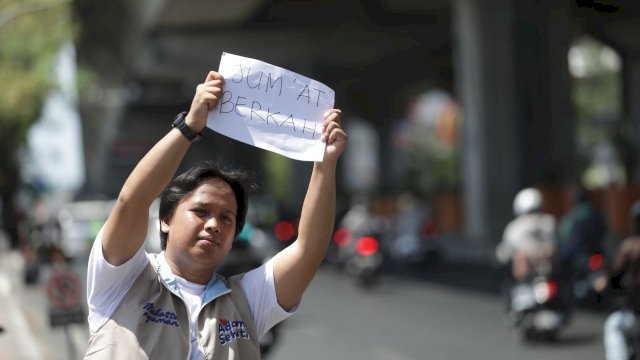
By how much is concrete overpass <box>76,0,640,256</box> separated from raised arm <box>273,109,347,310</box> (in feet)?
24.8

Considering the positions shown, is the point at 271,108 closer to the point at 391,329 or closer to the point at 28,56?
the point at 391,329

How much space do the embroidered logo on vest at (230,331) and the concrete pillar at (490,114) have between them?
2823 centimetres

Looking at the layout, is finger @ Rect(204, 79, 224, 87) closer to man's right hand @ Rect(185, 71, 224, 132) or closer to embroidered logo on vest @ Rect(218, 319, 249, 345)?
man's right hand @ Rect(185, 71, 224, 132)

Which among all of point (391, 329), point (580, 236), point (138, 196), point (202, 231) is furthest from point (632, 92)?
point (138, 196)

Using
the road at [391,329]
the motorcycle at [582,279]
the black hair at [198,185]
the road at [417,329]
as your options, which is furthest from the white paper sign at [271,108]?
the motorcycle at [582,279]

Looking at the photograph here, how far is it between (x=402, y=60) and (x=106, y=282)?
4801 cm

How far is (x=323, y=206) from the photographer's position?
13.2 feet

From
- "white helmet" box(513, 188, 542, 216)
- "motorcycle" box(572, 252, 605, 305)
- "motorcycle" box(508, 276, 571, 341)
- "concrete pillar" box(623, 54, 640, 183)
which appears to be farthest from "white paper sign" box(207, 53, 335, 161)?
"concrete pillar" box(623, 54, 640, 183)

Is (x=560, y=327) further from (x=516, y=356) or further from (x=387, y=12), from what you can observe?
(x=387, y=12)

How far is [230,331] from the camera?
375 cm

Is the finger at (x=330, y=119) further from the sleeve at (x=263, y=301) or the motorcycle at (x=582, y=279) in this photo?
the motorcycle at (x=582, y=279)

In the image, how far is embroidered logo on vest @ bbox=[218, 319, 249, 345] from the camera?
3.72 meters

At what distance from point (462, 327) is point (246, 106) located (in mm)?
12895

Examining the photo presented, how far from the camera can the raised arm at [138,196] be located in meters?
3.71
